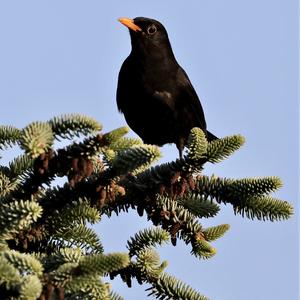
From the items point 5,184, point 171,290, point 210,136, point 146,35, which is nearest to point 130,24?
point 146,35

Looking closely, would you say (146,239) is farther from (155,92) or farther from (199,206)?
(155,92)

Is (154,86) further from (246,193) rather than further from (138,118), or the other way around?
(246,193)

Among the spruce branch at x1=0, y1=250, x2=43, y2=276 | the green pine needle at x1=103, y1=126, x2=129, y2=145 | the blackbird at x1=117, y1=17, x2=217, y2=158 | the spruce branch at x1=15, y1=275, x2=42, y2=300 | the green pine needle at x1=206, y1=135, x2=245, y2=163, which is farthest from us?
the blackbird at x1=117, y1=17, x2=217, y2=158

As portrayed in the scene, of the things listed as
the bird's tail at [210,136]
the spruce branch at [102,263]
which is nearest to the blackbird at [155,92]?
the bird's tail at [210,136]

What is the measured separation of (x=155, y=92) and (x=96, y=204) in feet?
11.2

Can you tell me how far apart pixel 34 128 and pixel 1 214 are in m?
0.27

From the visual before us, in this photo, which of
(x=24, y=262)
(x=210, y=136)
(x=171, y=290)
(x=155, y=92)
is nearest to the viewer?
(x=24, y=262)

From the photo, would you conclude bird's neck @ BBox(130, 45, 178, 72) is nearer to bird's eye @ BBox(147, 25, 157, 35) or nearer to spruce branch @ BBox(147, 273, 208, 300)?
bird's eye @ BBox(147, 25, 157, 35)

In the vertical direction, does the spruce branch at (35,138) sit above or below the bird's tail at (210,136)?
below

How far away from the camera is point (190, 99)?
217 inches

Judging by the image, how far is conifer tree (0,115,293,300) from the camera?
1574 mm

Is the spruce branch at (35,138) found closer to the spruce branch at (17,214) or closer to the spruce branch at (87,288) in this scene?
the spruce branch at (17,214)

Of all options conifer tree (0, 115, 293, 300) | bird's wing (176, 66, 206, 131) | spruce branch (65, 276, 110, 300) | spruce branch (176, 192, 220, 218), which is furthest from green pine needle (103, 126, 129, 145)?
bird's wing (176, 66, 206, 131)

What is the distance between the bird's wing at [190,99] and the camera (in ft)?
17.9
